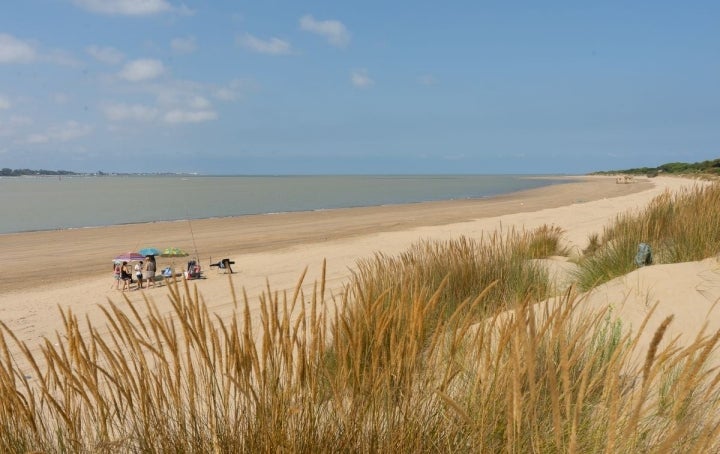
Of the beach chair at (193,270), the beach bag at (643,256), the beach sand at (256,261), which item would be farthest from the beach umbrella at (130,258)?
the beach bag at (643,256)

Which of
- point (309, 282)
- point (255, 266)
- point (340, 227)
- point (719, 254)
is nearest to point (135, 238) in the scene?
point (340, 227)

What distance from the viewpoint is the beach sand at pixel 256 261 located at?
4.59m

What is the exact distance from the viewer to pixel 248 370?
→ 5.24ft

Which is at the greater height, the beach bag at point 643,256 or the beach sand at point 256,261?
the beach bag at point 643,256

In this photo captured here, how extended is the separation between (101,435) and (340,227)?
19969mm

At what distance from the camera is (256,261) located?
13.4 metres

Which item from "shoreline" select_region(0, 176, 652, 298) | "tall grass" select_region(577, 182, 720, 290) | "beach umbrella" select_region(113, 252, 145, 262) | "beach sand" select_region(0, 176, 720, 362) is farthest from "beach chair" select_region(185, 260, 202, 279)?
"tall grass" select_region(577, 182, 720, 290)

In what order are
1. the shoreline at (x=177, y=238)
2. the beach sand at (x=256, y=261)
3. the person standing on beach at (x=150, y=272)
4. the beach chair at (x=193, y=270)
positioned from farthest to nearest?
the shoreline at (x=177, y=238), the person standing on beach at (x=150, y=272), the beach chair at (x=193, y=270), the beach sand at (x=256, y=261)

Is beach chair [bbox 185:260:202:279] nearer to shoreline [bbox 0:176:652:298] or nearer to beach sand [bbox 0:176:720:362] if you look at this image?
beach sand [bbox 0:176:720:362]

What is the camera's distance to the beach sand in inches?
181

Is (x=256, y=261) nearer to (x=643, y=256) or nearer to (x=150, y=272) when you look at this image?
(x=150, y=272)

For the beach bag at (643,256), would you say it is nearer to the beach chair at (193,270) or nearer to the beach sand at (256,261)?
the beach sand at (256,261)

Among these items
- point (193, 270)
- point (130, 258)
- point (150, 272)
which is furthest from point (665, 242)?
point (130, 258)

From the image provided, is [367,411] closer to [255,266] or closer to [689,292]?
[689,292]
